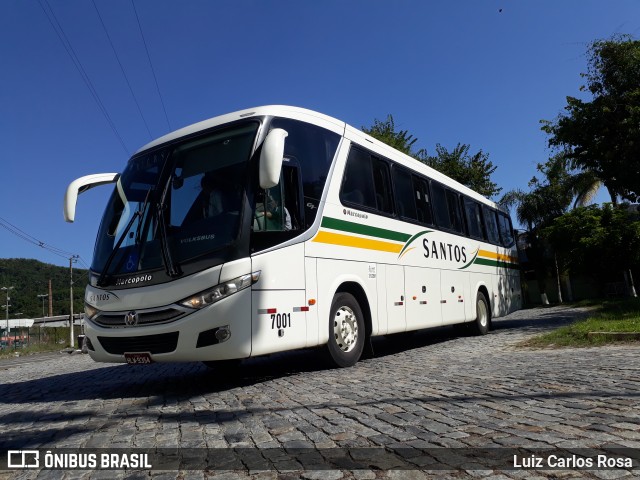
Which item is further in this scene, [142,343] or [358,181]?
[358,181]

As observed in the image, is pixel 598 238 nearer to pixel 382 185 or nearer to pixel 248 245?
pixel 382 185

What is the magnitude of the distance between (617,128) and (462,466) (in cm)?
1511

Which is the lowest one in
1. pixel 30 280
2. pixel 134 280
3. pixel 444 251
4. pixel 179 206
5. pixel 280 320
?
pixel 280 320

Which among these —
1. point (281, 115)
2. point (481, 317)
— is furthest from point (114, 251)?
point (481, 317)

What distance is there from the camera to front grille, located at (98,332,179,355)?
5.64 meters

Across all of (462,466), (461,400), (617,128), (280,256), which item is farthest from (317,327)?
(617,128)

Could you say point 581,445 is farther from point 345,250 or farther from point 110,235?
point 110,235

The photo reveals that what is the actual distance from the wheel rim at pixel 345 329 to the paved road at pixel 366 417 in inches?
16.4

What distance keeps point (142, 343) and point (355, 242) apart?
10.9 feet

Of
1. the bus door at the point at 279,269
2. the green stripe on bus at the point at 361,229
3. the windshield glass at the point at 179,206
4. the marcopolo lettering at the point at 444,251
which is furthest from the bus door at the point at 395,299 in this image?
the windshield glass at the point at 179,206

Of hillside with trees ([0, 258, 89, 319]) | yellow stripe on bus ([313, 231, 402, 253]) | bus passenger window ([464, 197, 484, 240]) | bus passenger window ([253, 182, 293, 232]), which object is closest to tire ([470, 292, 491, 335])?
bus passenger window ([464, 197, 484, 240])

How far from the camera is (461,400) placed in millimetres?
4527

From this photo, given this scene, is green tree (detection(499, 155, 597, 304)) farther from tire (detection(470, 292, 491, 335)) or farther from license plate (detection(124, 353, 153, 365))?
license plate (detection(124, 353, 153, 365))

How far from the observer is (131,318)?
588 centimetres
